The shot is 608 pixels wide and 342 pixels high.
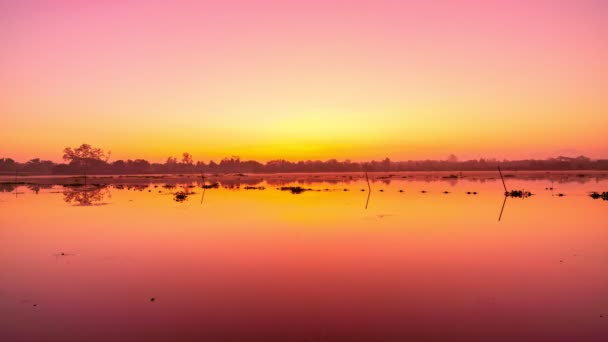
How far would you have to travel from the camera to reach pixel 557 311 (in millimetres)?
10422

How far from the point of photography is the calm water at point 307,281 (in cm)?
942

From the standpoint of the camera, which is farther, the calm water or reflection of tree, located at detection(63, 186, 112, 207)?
reflection of tree, located at detection(63, 186, 112, 207)

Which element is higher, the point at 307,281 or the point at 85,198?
the point at 85,198

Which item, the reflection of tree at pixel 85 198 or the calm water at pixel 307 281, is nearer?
the calm water at pixel 307 281

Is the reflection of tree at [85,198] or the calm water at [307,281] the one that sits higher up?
the reflection of tree at [85,198]

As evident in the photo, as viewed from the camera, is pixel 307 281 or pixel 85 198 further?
pixel 85 198

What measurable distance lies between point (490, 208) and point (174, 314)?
3095 centimetres

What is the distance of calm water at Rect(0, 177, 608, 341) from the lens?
9.42m

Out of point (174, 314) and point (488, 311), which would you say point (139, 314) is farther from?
point (488, 311)

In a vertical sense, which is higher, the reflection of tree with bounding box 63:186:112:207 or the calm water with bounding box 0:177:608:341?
the reflection of tree with bounding box 63:186:112:207

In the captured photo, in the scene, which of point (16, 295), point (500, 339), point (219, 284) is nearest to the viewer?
point (500, 339)

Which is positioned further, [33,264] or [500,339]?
[33,264]

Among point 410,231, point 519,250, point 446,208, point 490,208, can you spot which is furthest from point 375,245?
point 490,208

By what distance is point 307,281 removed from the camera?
523 inches
